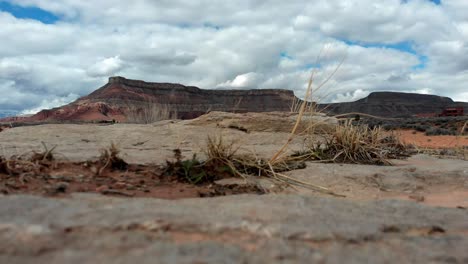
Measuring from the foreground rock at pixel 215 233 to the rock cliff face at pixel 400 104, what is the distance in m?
46.8

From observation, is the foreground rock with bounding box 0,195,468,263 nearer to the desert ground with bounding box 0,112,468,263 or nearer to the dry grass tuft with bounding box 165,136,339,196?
the desert ground with bounding box 0,112,468,263

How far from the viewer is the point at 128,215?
4.02 ft

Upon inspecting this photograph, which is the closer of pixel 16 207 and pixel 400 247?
pixel 400 247

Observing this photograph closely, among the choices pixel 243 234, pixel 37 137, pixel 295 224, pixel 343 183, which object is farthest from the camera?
pixel 37 137

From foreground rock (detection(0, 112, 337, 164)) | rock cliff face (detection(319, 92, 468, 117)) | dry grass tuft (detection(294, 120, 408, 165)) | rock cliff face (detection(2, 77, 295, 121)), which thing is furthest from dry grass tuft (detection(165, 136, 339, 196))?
rock cliff face (detection(319, 92, 468, 117))

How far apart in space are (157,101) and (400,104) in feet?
113

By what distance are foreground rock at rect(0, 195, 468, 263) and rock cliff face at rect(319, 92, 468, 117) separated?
46799mm

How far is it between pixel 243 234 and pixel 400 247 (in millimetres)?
478

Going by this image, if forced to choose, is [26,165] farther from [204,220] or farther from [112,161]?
[204,220]

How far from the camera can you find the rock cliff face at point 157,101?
39500 millimetres

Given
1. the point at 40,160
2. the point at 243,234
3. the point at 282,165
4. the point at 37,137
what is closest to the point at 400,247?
the point at 243,234

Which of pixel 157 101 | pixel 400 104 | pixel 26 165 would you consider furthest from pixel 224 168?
pixel 400 104

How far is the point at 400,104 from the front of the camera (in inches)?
2083

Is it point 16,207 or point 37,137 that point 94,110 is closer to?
point 37,137
